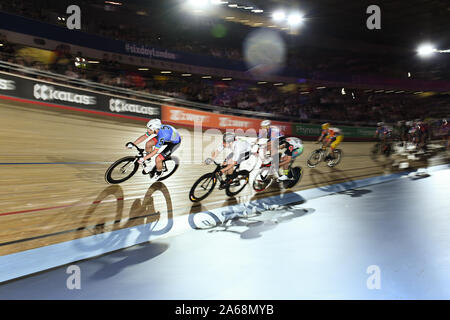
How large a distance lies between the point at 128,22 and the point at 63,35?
6059 millimetres

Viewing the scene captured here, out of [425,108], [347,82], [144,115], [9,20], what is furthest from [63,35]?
[425,108]

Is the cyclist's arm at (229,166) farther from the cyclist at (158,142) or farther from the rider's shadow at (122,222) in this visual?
the cyclist at (158,142)

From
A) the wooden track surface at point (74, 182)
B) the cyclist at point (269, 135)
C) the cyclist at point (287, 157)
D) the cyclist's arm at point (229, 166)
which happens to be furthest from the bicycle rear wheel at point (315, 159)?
the cyclist's arm at point (229, 166)

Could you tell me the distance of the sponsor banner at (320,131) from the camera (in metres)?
16.5

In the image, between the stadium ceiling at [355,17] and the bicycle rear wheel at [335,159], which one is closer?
the bicycle rear wheel at [335,159]

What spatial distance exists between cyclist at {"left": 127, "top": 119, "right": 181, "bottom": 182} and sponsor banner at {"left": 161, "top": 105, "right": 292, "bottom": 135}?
6135 mm

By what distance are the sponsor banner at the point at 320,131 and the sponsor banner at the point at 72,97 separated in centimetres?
762

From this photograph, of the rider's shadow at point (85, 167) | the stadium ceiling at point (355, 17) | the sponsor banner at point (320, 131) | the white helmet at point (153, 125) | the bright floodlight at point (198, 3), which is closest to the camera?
the white helmet at point (153, 125)

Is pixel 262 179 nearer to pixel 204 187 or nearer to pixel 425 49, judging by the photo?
pixel 204 187

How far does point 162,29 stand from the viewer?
62.1 feet

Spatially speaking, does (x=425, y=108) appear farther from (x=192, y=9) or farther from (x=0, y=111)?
(x=0, y=111)

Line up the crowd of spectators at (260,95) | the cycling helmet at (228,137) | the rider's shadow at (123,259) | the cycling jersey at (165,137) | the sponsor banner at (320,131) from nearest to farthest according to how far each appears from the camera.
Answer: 1. the rider's shadow at (123,259)
2. the cycling helmet at (228,137)
3. the cycling jersey at (165,137)
4. the crowd of spectators at (260,95)
5. the sponsor banner at (320,131)

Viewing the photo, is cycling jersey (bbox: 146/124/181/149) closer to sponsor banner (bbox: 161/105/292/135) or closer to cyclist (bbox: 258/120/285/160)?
cyclist (bbox: 258/120/285/160)

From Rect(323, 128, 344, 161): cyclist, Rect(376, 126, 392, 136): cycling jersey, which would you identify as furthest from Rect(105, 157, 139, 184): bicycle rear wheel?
Rect(376, 126, 392, 136): cycling jersey
